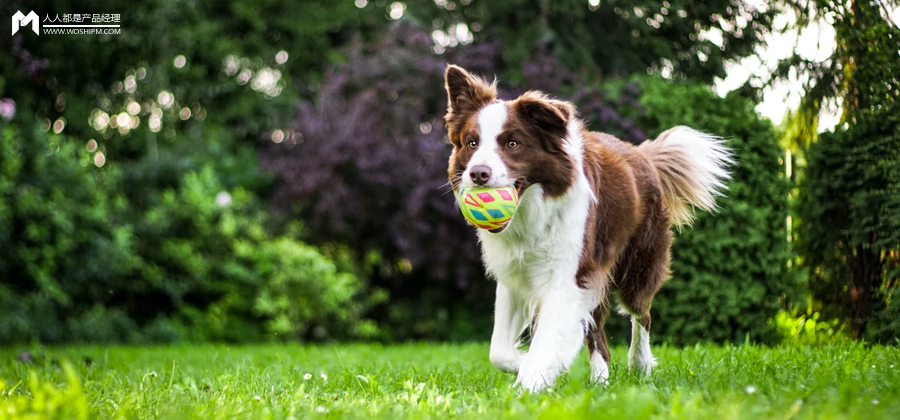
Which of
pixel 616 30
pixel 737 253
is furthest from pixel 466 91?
pixel 616 30

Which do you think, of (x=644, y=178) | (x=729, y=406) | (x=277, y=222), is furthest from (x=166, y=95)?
(x=729, y=406)

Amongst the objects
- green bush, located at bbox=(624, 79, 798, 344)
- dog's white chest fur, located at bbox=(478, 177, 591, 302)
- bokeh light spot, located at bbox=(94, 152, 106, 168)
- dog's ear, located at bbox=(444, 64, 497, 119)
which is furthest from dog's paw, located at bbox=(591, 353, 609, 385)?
bokeh light spot, located at bbox=(94, 152, 106, 168)

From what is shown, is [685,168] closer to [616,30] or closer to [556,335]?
[556,335]

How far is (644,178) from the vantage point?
4.89 meters

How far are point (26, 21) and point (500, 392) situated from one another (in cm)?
900

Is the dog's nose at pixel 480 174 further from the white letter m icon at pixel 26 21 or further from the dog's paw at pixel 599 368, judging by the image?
the white letter m icon at pixel 26 21

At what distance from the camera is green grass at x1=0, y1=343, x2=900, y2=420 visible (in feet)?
8.90

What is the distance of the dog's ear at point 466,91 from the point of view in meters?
4.30

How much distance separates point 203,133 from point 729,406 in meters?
12.5

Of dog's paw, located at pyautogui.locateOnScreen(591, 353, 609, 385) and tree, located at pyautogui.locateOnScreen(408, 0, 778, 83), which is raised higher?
tree, located at pyautogui.locateOnScreen(408, 0, 778, 83)

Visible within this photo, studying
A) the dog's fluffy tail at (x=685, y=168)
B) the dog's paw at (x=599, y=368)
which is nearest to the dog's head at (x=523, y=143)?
the dog's paw at (x=599, y=368)

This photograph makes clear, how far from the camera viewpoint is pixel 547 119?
4098mm

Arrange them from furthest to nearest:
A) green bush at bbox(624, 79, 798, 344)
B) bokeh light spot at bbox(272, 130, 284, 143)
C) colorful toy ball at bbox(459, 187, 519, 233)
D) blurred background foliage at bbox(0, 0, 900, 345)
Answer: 1. bokeh light spot at bbox(272, 130, 284, 143)
2. green bush at bbox(624, 79, 798, 344)
3. blurred background foliage at bbox(0, 0, 900, 345)
4. colorful toy ball at bbox(459, 187, 519, 233)

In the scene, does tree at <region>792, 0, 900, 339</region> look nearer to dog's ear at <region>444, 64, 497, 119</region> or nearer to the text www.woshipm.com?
dog's ear at <region>444, 64, 497, 119</region>
